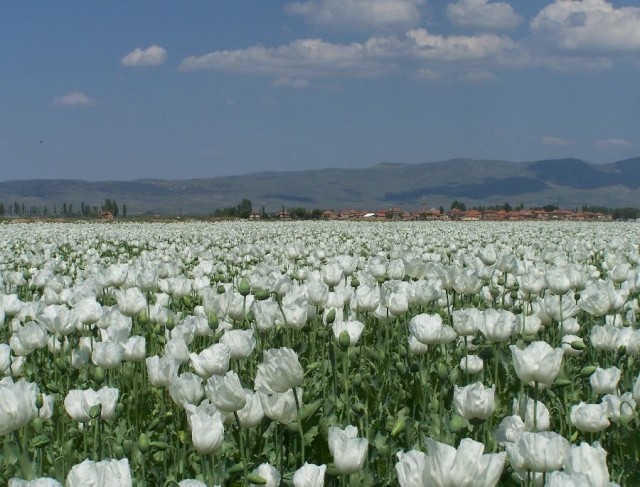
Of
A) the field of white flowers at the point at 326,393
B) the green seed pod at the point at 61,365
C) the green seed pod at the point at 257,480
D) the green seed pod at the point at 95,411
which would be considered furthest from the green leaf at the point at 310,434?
the green seed pod at the point at 61,365

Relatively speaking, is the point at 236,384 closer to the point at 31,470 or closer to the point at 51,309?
the point at 31,470

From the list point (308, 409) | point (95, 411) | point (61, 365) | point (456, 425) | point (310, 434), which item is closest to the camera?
point (456, 425)

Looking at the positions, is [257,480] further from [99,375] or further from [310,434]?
[99,375]

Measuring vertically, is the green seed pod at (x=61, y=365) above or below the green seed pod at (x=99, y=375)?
below

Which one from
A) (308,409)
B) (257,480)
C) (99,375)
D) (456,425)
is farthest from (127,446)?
(456,425)

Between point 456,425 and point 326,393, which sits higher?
point 456,425

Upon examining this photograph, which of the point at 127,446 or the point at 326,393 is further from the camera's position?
the point at 326,393

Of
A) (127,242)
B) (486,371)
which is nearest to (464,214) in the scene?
(127,242)

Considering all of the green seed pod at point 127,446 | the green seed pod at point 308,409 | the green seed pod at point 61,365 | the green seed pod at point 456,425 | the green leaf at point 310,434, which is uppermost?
the green seed pod at point 456,425

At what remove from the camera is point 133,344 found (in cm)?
546

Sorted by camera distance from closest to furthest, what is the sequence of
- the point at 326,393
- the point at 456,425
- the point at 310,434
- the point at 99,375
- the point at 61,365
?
the point at 456,425 < the point at 310,434 < the point at 99,375 < the point at 61,365 < the point at 326,393

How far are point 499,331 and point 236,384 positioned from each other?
205 cm

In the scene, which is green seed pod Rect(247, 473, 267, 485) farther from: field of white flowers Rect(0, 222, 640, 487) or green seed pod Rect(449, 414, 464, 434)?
green seed pod Rect(449, 414, 464, 434)

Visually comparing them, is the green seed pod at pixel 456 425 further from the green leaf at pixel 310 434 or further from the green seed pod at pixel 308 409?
the green leaf at pixel 310 434
